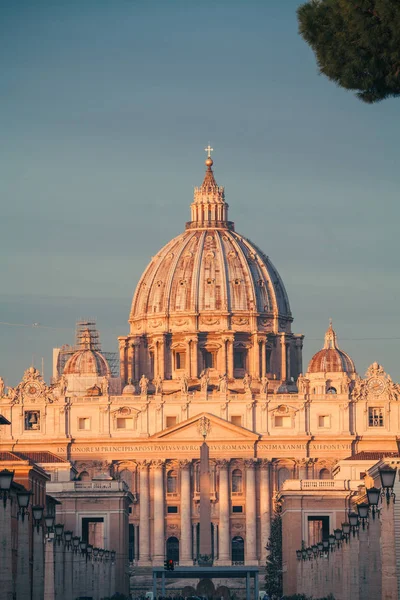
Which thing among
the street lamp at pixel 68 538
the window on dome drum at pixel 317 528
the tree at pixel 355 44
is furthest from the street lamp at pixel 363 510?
the window on dome drum at pixel 317 528

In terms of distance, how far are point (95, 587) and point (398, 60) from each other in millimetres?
78702

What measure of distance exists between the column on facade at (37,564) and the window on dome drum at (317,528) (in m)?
74.6

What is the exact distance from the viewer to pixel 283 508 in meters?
176

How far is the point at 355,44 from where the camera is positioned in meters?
59.8

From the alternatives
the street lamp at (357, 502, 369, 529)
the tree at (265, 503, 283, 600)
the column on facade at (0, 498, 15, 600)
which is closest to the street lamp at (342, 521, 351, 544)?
the street lamp at (357, 502, 369, 529)

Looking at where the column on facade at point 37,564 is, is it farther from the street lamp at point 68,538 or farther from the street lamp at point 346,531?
the street lamp at point 346,531

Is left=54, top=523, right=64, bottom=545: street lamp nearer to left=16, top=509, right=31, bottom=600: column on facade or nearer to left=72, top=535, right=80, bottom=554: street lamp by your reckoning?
left=16, top=509, right=31, bottom=600: column on facade

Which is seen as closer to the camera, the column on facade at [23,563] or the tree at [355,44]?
the tree at [355,44]

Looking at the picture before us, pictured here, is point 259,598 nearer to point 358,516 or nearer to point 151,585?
point 151,585

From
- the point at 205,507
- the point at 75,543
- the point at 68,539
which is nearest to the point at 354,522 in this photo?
the point at 68,539

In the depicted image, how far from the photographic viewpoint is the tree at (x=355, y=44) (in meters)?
58.6

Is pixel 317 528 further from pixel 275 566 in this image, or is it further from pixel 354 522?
pixel 354 522

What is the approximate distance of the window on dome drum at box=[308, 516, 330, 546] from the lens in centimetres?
16988

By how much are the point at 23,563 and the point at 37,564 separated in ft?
20.9
